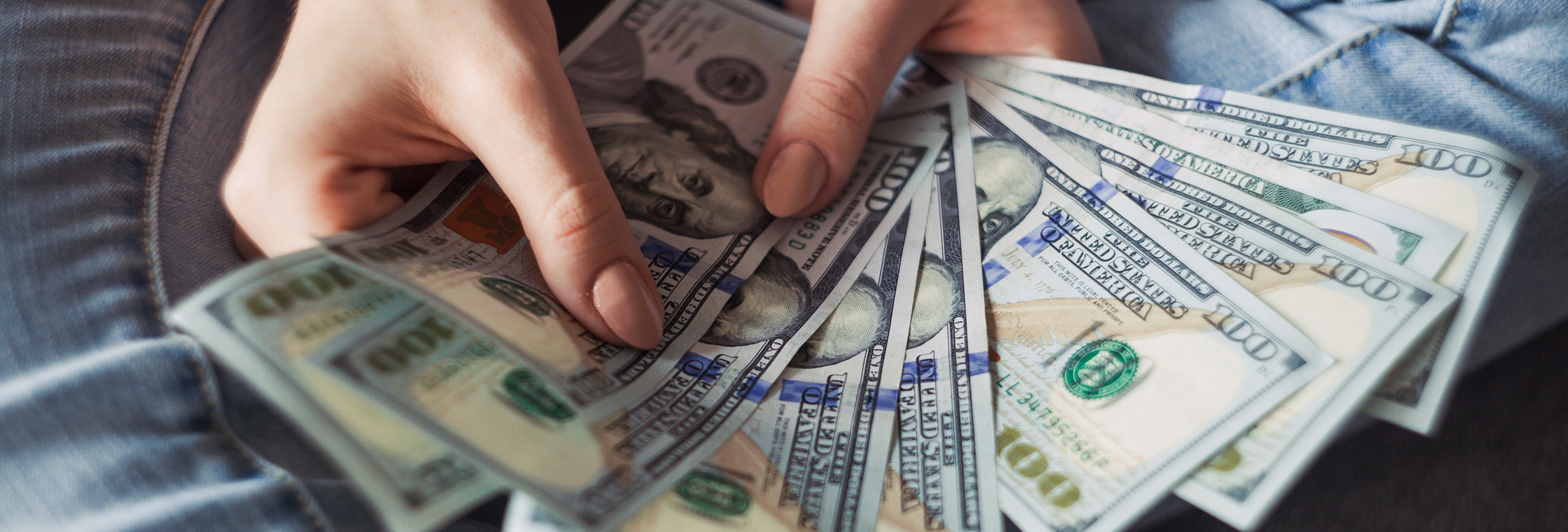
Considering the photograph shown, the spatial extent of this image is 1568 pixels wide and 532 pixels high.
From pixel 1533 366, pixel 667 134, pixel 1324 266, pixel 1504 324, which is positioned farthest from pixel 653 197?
pixel 1533 366

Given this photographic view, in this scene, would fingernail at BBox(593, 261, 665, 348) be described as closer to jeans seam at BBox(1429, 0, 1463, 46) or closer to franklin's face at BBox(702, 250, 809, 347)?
franklin's face at BBox(702, 250, 809, 347)

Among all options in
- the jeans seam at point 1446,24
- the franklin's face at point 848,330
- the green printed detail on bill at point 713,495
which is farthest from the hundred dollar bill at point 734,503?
the jeans seam at point 1446,24

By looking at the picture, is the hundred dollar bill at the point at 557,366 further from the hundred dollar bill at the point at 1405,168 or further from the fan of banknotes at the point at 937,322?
the hundred dollar bill at the point at 1405,168

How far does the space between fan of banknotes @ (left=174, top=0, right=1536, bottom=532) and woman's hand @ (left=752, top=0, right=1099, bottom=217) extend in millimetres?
39

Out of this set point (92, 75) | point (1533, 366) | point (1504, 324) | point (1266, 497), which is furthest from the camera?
point (1533, 366)

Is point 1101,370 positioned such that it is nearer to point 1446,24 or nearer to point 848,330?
point 848,330

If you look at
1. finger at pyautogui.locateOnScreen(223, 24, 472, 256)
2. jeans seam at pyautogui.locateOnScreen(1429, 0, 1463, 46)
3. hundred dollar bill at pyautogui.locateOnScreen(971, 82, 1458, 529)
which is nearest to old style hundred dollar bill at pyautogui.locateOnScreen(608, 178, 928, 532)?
hundred dollar bill at pyautogui.locateOnScreen(971, 82, 1458, 529)

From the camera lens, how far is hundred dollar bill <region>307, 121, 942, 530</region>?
1.29ft

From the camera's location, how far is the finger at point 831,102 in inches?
26.3

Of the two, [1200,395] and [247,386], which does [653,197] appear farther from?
[1200,395]

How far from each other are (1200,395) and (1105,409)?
66 mm

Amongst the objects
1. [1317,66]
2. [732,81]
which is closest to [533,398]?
[732,81]

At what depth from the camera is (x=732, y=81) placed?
2.67 ft

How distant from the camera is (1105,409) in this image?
524 mm
